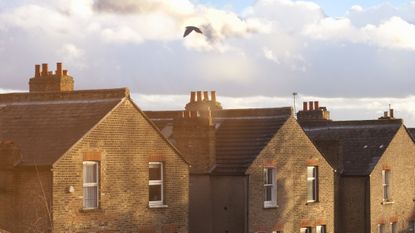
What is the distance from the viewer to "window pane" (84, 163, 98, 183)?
29.8 metres

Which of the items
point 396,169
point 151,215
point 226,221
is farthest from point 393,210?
point 151,215

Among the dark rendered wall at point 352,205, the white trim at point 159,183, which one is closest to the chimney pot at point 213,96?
the dark rendered wall at point 352,205

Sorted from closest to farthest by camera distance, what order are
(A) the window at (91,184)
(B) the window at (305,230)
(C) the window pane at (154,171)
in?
(A) the window at (91,184) < (C) the window pane at (154,171) < (B) the window at (305,230)

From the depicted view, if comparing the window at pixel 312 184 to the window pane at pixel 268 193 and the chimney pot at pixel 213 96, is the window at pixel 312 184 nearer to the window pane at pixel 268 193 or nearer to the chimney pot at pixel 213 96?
the window pane at pixel 268 193

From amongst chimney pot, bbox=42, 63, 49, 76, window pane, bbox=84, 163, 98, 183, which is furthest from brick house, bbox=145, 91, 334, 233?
window pane, bbox=84, 163, 98, 183

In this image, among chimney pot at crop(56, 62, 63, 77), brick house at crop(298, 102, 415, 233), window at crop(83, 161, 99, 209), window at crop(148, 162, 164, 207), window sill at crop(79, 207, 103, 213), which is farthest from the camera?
brick house at crop(298, 102, 415, 233)

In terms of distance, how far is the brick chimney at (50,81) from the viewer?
3519 cm

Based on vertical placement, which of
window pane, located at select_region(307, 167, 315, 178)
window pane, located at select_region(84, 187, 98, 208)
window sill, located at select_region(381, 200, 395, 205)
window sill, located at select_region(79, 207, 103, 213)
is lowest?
window sill, located at select_region(79, 207, 103, 213)

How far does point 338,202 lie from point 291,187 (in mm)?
6370

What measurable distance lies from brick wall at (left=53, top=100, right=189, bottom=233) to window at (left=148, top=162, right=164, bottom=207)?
0.22 meters

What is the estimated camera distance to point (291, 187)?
3850cm

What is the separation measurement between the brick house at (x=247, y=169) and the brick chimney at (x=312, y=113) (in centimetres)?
1060

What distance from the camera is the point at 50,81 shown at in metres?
35.4

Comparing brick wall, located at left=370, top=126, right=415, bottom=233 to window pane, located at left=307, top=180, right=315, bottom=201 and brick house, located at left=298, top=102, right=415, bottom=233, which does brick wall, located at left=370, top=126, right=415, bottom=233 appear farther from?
window pane, located at left=307, top=180, right=315, bottom=201
